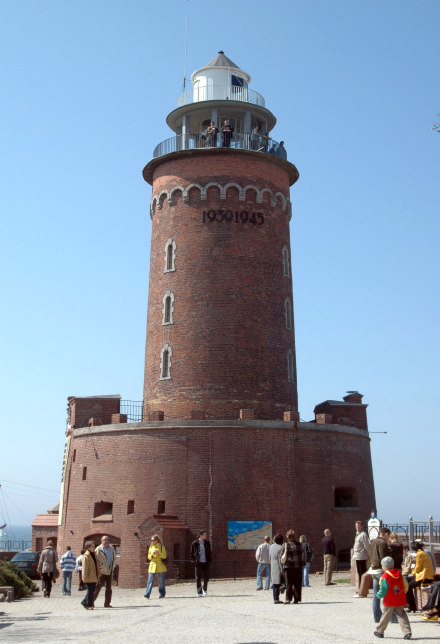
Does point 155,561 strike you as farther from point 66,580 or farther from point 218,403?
point 218,403

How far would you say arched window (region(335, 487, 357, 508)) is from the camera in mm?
28323

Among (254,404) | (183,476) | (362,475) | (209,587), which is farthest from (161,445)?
(362,475)

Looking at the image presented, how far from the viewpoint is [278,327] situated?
30.0 meters

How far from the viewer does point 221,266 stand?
29.5 metres

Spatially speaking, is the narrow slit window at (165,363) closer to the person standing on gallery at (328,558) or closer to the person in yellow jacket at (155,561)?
the person standing on gallery at (328,558)

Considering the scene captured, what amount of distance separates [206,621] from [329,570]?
26.3 feet

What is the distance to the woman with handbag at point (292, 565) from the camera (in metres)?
15.6

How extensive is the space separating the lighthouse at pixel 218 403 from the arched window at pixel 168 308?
0.06 meters

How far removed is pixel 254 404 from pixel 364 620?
15370mm

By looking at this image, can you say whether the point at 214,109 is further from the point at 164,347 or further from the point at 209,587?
the point at 209,587

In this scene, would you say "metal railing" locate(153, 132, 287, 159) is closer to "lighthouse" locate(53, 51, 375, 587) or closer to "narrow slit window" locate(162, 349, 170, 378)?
"lighthouse" locate(53, 51, 375, 587)

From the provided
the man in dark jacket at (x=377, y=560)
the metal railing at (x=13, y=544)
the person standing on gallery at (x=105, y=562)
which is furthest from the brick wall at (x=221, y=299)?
the metal railing at (x=13, y=544)

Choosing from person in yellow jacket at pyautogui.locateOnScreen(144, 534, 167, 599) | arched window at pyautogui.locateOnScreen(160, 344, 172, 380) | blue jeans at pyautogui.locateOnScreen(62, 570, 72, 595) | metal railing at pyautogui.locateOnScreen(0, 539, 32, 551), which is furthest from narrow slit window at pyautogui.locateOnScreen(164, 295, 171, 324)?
metal railing at pyautogui.locateOnScreen(0, 539, 32, 551)

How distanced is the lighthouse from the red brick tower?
55 mm
